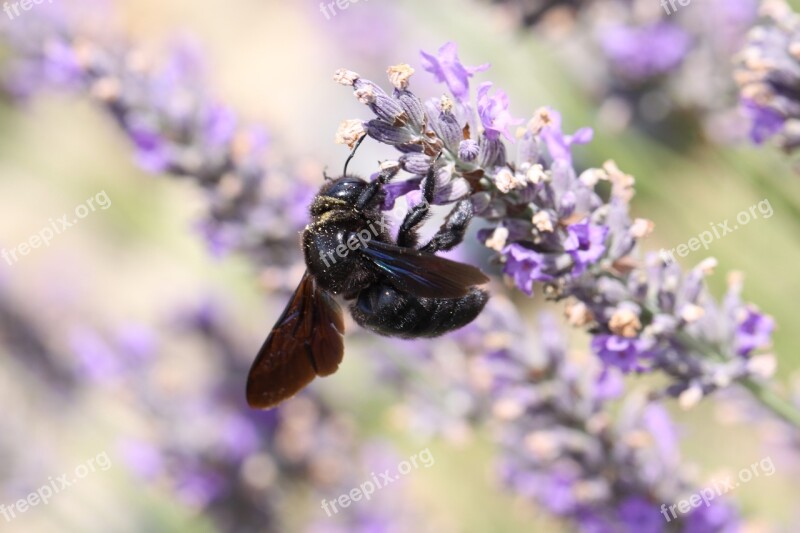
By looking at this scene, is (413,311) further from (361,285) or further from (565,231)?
(565,231)

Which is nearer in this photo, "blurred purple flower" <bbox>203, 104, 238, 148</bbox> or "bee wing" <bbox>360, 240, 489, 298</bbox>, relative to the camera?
"bee wing" <bbox>360, 240, 489, 298</bbox>

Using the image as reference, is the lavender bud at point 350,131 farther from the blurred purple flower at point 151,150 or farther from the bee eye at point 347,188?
the blurred purple flower at point 151,150

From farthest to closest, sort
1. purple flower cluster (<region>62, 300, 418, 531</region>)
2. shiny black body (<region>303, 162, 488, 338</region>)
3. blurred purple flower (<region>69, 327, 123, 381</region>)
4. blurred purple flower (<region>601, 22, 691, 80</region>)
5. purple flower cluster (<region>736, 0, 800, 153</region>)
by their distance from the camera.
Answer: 1. blurred purple flower (<region>69, 327, 123, 381</region>)
2. purple flower cluster (<region>62, 300, 418, 531</region>)
3. blurred purple flower (<region>601, 22, 691, 80</region>)
4. purple flower cluster (<region>736, 0, 800, 153</region>)
5. shiny black body (<region>303, 162, 488, 338</region>)

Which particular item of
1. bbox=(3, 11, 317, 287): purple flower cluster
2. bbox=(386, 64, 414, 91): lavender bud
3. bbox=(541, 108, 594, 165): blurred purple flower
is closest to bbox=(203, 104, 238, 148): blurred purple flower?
bbox=(3, 11, 317, 287): purple flower cluster

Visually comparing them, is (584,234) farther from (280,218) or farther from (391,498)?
(391,498)

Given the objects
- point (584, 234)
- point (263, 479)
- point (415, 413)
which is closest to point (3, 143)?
point (263, 479)

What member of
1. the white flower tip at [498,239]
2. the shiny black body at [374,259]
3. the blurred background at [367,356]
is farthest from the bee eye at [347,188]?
the blurred background at [367,356]

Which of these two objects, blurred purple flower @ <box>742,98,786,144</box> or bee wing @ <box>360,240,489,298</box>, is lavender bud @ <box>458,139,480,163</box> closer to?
bee wing @ <box>360,240,489,298</box>
